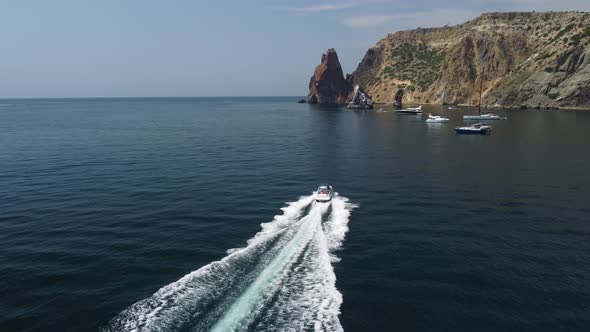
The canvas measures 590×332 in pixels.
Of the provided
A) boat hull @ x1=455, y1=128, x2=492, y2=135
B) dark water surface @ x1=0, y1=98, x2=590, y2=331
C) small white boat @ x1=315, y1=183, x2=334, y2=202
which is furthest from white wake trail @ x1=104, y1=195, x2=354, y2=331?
boat hull @ x1=455, y1=128, x2=492, y2=135

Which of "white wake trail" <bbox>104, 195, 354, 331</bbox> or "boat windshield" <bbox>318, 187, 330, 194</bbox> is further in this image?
"boat windshield" <bbox>318, 187, 330, 194</bbox>

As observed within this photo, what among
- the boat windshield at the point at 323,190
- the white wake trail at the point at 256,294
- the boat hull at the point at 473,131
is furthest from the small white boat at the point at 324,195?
the boat hull at the point at 473,131

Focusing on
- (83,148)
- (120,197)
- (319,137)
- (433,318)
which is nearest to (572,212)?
(433,318)

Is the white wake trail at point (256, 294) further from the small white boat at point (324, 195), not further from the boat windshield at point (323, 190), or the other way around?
the boat windshield at point (323, 190)

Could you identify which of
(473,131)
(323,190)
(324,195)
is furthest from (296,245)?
(473,131)

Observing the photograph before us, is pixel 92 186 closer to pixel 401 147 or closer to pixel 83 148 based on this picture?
pixel 83 148

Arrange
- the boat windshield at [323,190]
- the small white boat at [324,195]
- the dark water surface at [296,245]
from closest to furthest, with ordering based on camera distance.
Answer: the dark water surface at [296,245] < the small white boat at [324,195] < the boat windshield at [323,190]

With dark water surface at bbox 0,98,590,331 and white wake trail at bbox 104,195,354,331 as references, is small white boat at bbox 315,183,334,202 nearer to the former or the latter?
dark water surface at bbox 0,98,590,331

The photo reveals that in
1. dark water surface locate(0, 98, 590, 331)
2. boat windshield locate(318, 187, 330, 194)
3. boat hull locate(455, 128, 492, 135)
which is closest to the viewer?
dark water surface locate(0, 98, 590, 331)
